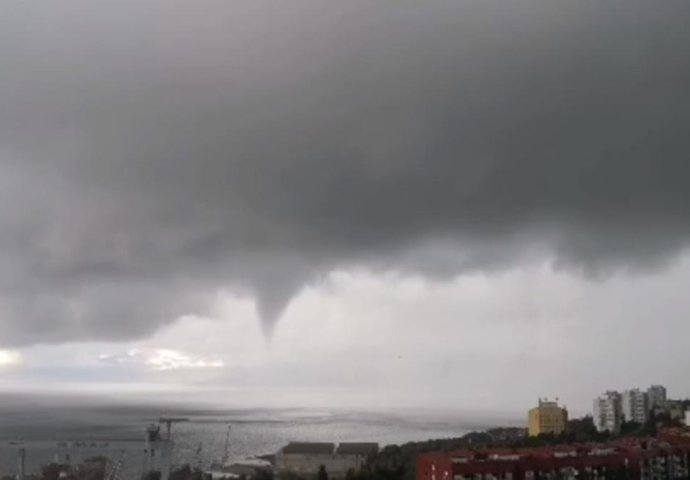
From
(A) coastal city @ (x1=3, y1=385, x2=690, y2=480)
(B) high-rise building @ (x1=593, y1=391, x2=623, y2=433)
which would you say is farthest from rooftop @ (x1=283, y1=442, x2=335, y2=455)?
(B) high-rise building @ (x1=593, y1=391, x2=623, y2=433)

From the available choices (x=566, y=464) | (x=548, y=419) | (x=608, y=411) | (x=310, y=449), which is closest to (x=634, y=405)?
(x=608, y=411)

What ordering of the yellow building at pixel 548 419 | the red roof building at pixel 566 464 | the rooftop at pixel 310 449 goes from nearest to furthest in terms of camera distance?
1. the red roof building at pixel 566 464
2. the rooftop at pixel 310 449
3. the yellow building at pixel 548 419

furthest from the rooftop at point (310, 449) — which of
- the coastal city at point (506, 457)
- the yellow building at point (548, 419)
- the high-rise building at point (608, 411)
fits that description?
the high-rise building at point (608, 411)

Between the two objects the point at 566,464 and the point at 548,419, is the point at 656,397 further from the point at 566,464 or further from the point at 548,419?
the point at 566,464

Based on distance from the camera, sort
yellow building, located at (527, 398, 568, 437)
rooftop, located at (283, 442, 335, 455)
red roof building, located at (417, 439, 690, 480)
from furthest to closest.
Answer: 1. yellow building, located at (527, 398, 568, 437)
2. rooftop, located at (283, 442, 335, 455)
3. red roof building, located at (417, 439, 690, 480)

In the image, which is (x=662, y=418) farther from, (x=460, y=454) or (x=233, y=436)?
(x=233, y=436)

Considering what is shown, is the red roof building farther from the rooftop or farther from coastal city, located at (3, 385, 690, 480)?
the rooftop

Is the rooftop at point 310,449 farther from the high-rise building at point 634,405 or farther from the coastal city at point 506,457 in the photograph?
the high-rise building at point 634,405
